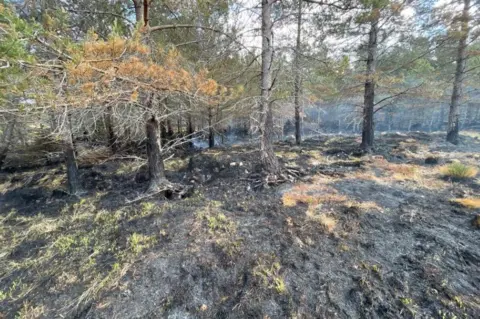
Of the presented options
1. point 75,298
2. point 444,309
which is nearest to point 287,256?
point 444,309

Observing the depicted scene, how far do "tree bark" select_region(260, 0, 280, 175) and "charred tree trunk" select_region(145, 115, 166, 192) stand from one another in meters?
2.23

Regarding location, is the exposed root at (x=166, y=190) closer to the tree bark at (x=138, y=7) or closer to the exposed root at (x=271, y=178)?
the exposed root at (x=271, y=178)

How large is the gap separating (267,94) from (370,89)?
4.60 metres

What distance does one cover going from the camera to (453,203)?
142 inches

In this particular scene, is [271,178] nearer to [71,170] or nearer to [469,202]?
[469,202]

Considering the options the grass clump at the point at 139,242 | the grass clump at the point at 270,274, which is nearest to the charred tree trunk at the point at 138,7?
the grass clump at the point at 139,242

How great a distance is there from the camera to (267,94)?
15.2 feet

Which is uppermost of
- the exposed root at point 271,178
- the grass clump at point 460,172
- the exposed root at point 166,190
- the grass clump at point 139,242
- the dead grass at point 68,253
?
the grass clump at point 460,172

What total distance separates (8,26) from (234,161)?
4.62 meters

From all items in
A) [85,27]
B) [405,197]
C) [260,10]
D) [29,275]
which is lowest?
[29,275]

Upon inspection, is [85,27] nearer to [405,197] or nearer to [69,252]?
[69,252]

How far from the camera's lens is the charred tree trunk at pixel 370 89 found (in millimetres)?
6574

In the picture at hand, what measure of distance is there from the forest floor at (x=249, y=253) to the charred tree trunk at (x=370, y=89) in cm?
326

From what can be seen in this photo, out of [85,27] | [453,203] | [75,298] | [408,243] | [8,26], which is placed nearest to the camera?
[8,26]
